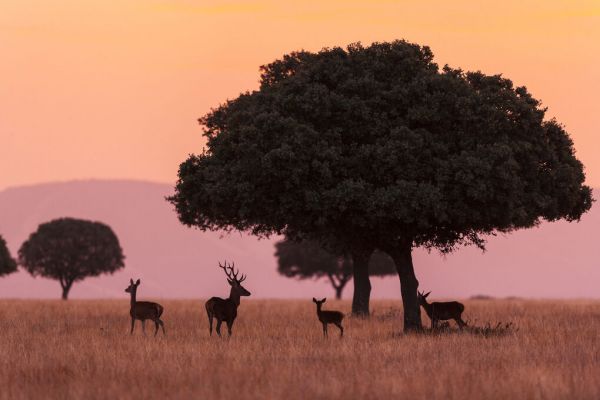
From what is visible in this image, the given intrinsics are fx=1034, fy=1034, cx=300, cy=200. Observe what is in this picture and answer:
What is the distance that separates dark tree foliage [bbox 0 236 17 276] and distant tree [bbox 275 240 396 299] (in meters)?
25.8

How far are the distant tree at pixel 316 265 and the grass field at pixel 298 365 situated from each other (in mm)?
64815

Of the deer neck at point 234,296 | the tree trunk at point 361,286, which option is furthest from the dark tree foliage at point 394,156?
the tree trunk at point 361,286

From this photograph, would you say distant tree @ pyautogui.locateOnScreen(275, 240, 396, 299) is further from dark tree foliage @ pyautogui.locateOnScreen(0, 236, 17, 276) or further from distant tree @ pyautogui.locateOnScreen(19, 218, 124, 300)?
dark tree foliage @ pyautogui.locateOnScreen(0, 236, 17, 276)

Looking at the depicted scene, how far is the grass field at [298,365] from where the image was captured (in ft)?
59.8

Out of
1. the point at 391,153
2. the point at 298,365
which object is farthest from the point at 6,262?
the point at 298,365

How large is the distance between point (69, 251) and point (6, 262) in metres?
8.18

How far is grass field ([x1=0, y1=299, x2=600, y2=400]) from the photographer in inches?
718

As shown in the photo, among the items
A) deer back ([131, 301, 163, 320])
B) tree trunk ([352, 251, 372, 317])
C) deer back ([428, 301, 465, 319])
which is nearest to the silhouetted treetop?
deer back ([428, 301, 465, 319])

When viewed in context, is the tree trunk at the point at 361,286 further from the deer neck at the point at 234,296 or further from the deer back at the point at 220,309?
the deer back at the point at 220,309

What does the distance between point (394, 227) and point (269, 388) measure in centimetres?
1672

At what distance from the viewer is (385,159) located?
3206cm

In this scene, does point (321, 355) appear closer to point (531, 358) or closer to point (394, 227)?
point (531, 358)

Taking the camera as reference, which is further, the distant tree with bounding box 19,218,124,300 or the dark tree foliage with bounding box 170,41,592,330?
the distant tree with bounding box 19,218,124,300

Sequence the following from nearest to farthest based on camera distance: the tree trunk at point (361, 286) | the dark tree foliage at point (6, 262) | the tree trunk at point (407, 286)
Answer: the tree trunk at point (407, 286), the tree trunk at point (361, 286), the dark tree foliage at point (6, 262)
